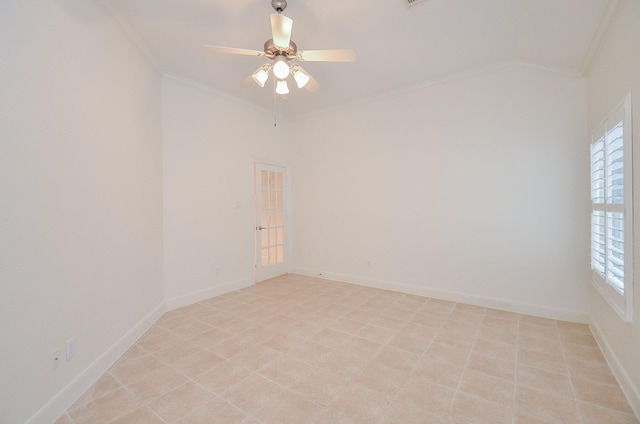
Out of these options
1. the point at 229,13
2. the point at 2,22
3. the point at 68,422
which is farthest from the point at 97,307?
the point at 229,13

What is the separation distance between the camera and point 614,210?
2.16m

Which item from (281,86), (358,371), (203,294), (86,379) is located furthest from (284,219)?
(86,379)

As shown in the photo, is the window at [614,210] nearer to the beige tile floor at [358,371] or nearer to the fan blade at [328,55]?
the beige tile floor at [358,371]

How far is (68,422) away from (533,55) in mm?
5163

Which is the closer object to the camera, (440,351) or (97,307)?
(97,307)

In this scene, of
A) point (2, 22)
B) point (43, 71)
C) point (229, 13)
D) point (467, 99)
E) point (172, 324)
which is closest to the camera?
point (2, 22)

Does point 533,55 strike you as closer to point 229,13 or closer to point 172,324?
point 229,13

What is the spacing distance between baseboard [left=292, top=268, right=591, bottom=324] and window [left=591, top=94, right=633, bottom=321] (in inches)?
24.6

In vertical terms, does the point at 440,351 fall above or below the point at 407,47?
below

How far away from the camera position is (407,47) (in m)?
2.99

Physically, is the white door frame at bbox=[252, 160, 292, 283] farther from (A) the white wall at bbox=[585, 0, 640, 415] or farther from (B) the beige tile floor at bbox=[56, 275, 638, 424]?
(A) the white wall at bbox=[585, 0, 640, 415]

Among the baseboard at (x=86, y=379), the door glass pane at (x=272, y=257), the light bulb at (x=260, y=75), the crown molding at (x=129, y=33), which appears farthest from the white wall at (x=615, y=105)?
the door glass pane at (x=272, y=257)

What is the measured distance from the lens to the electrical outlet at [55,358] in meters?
1.74

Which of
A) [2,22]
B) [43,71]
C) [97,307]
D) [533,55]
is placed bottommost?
[97,307]
